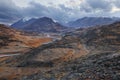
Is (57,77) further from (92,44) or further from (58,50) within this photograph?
(92,44)

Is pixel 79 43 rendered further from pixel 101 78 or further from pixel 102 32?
pixel 101 78

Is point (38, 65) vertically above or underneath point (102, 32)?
underneath

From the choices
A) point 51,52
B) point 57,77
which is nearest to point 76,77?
point 57,77

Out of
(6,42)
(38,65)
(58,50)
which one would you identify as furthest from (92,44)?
(6,42)

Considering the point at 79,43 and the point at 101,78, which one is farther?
the point at 79,43

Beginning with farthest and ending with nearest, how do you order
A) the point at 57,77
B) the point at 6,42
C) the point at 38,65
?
the point at 6,42
the point at 38,65
the point at 57,77

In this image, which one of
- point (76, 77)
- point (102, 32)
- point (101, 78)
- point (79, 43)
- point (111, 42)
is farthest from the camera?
point (102, 32)
